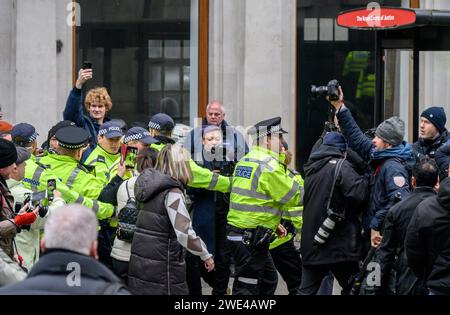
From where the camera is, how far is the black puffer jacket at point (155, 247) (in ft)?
25.8

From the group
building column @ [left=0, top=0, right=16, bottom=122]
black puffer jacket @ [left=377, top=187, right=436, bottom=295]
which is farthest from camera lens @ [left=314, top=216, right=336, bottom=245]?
building column @ [left=0, top=0, right=16, bottom=122]

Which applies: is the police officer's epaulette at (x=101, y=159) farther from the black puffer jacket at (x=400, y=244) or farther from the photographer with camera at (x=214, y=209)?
the black puffer jacket at (x=400, y=244)

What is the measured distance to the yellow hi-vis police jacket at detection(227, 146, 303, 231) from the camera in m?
8.91

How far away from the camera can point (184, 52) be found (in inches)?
541

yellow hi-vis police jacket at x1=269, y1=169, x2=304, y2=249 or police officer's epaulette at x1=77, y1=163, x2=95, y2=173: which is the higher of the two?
police officer's epaulette at x1=77, y1=163, x2=95, y2=173

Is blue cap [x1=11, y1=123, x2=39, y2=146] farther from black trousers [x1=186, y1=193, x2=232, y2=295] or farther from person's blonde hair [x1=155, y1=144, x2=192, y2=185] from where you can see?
person's blonde hair [x1=155, y1=144, x2=192, y2=185]

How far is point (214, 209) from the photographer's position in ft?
33.5

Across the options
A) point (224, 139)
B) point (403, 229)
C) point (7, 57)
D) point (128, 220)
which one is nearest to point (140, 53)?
point (7, 57)

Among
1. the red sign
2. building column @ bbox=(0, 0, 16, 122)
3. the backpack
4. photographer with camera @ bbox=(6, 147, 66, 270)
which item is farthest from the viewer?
building column @ bbox=(0, 0, 16, 122)

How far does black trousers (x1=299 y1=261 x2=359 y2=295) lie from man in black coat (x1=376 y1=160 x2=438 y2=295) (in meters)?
0.96

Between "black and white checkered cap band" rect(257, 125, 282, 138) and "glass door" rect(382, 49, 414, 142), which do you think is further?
"glass door" rect(382, 49, 414, 142)

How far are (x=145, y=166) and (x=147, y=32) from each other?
5.56m
